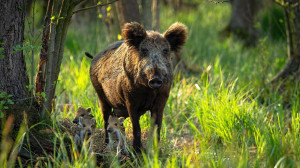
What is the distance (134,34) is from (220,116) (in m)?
1.62

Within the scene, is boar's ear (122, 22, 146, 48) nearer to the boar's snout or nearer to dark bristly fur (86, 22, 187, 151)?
dark bristly fur (86, 22, 187, 151)

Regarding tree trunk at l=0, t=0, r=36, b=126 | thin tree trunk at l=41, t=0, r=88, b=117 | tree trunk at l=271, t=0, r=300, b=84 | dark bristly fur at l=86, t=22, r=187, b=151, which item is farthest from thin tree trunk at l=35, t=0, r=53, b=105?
tree trunk at l=271, t=0, r=300, b=84

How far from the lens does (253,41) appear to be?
1459cm

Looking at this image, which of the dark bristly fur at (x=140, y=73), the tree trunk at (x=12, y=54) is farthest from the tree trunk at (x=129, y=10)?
the tree trunk at (x=12, y=54)

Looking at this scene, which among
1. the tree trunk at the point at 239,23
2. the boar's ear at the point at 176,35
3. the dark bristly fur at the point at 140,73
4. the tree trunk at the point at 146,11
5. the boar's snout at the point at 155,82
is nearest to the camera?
the boar's snout at the point at 155,82

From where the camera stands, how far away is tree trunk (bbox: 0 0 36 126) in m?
4.62

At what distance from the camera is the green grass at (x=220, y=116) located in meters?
4.26

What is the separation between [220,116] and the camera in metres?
5.69

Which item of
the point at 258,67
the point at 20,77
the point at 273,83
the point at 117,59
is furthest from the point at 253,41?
the point at 20,77

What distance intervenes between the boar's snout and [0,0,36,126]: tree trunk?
4.48 ft

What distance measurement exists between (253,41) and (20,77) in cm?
1105

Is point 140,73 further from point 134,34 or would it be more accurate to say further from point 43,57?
point 43,57

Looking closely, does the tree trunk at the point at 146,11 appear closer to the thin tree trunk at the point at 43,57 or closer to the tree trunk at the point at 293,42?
the tree trunk at the point at 293,42

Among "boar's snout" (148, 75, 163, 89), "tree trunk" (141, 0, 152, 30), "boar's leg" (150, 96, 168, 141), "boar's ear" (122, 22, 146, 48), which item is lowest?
"boar's leg" (150, 96, 168, 141)
